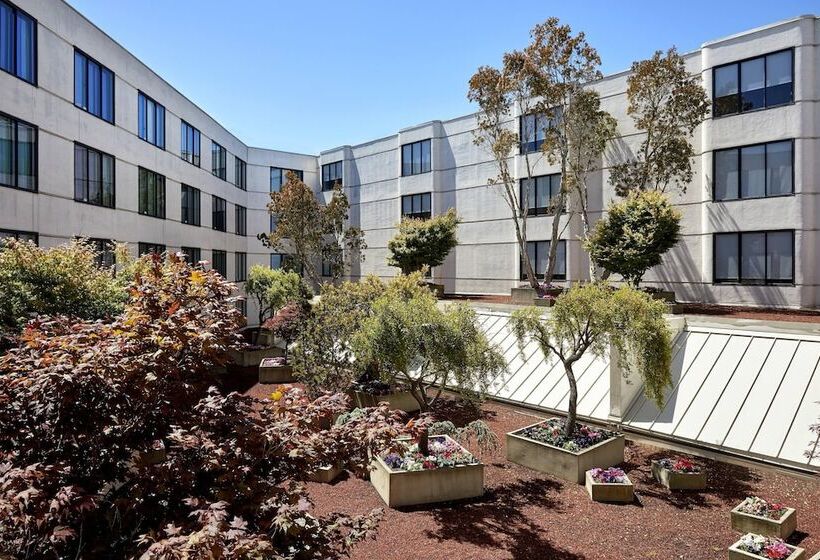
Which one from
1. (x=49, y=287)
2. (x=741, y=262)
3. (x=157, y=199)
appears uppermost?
(x=157, y=199)

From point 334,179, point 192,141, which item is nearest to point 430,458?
point 192,141

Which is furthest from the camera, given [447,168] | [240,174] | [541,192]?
[240,174]

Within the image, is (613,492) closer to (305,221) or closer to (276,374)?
(276,374)

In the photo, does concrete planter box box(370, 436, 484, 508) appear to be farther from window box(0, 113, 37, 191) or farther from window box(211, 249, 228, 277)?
window box(211, 249, 228, 277)

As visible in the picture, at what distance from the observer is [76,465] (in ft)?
16.0

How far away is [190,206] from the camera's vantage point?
1214 inches

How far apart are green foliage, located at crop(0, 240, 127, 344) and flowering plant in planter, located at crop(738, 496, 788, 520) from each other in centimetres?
1330

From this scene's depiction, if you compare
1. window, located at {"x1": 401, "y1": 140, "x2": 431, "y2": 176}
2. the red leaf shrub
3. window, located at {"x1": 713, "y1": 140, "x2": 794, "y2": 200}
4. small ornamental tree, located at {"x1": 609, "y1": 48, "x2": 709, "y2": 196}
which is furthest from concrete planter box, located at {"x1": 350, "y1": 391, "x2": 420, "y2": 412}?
window, located at {"x1": 401, "y1": 140, "x2": 431, "y2": 176}

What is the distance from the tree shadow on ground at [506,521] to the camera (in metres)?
8.68

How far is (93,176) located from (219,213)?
14.8 metres

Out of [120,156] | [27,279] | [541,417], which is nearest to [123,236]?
[120,156]

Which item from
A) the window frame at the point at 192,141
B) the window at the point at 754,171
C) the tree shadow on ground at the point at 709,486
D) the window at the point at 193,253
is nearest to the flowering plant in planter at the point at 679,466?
the tree shadow on ground at the point at 709,486

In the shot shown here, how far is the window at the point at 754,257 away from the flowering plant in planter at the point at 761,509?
17.7 metres

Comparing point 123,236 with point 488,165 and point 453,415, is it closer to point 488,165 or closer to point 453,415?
point 453,415
